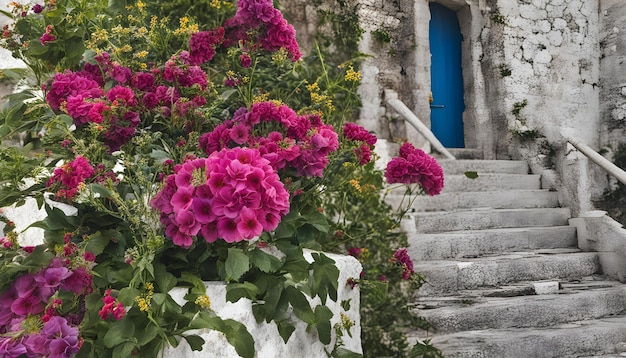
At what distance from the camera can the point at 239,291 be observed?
4.57 feet

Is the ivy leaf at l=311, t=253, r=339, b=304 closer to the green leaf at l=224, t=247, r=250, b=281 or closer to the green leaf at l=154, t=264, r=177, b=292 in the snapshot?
the green leaf at l=224, t=247, r=250, b=281

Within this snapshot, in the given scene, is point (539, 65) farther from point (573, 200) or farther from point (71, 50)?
point (71, 50)

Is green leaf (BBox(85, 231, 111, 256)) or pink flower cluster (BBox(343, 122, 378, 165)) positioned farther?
pink flower cluster (BBox(343, 122, 378, 165))

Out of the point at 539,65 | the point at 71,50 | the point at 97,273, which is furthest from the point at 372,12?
the point at 97,273

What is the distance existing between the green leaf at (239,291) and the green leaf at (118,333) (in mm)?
247

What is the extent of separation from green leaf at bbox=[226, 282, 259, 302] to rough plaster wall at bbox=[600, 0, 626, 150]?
22.6ft

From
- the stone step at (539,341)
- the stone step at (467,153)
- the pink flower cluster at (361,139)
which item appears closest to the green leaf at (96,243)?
the pink flower cluster at (361,139)

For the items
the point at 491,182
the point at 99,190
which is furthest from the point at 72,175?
the point at 491,182

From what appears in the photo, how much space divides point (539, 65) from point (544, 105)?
51cm

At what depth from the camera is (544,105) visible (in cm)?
677

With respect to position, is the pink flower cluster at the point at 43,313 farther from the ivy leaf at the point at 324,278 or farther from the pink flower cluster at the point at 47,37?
the pink flower cluster at the point at 47,37

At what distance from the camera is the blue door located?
267 inches

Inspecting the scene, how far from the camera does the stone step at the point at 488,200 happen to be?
187 inches

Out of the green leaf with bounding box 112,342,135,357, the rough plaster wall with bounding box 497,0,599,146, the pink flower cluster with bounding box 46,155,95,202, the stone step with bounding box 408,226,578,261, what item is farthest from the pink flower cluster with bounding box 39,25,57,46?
the rough plaster wall with bounding box 497,0,599,146
